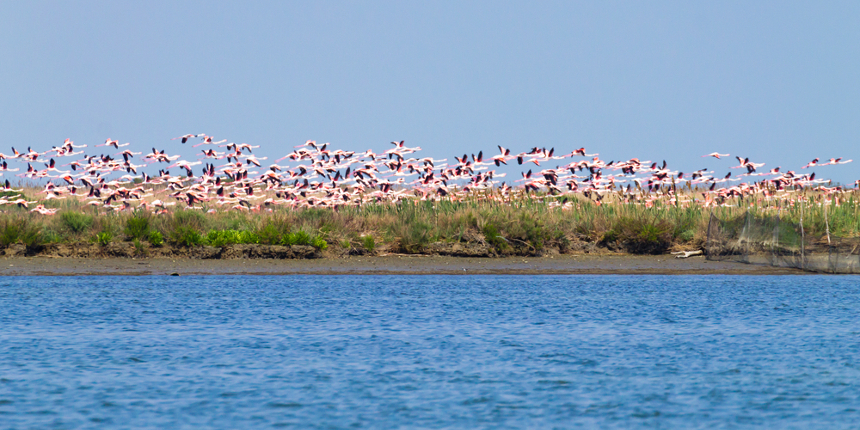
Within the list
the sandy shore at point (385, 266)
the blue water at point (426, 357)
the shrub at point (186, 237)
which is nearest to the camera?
the blue water at point (426, 357)

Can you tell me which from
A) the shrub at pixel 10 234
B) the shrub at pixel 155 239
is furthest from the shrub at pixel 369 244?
the shrub at pixel 10 234

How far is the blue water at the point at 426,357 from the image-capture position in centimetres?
723

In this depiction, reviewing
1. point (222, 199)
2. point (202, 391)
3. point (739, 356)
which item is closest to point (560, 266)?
point (739, 356)

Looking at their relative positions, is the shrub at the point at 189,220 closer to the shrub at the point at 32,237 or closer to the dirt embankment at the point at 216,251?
the dirt embankment at the point at 216,251

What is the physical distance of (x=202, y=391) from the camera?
26.0ft

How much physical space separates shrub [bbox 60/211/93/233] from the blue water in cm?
550

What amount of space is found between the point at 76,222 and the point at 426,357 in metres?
14.1

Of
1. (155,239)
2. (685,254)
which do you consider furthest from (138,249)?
(685,254)

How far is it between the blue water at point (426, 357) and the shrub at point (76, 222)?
18.0 ft

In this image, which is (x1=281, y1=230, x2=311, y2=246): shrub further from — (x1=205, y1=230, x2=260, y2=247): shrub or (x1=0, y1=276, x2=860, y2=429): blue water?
(x1=0, y1=276, x2=860, y2=429): blue water

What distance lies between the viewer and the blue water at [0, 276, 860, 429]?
7.23 meters

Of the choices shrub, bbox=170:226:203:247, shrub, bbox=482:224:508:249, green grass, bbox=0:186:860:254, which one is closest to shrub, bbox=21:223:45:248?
green grass, bbox=0:186:860:254

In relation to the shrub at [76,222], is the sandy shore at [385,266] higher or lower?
lower

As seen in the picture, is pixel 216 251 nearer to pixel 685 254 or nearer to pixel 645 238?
pixel 645 238
